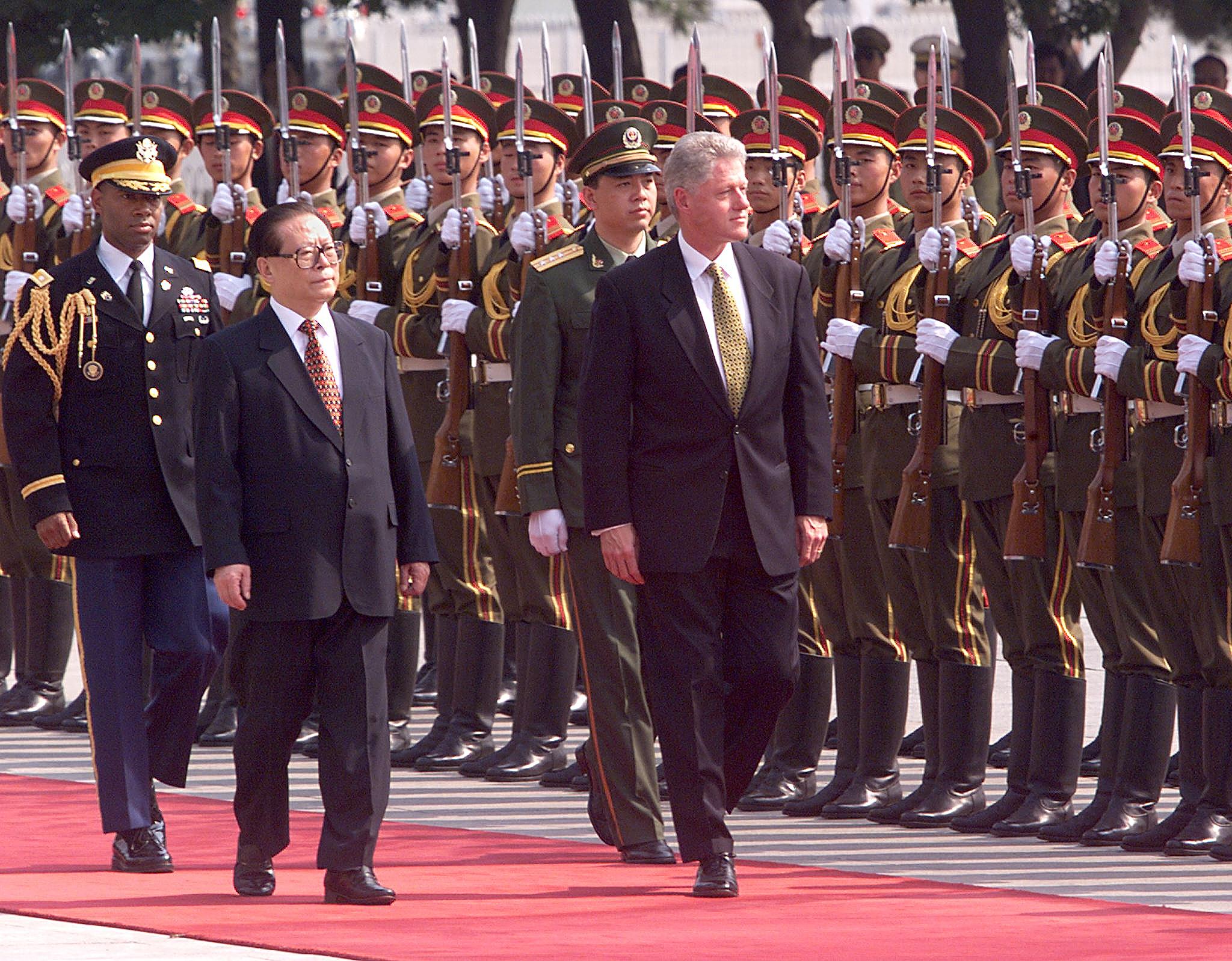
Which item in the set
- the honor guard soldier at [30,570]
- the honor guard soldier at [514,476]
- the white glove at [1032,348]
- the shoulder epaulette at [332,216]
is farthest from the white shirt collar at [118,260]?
the honor guard soldier at [30,570]

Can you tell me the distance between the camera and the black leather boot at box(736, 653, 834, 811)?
868 cm

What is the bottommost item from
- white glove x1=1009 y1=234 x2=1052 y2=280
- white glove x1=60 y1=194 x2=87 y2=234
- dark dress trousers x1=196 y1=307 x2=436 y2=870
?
dark dress trousers x1=196 y1=307 x2=436 y2=870

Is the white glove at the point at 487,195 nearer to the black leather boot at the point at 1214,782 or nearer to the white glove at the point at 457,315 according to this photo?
the white glove at the point at 457,315

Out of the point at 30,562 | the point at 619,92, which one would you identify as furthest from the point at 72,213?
the point at 619,92

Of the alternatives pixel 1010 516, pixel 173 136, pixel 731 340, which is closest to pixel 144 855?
pixel 731 340

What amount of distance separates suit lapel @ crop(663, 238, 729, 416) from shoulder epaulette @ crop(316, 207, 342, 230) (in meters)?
3.14

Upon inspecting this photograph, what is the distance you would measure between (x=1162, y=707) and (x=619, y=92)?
3.82 m

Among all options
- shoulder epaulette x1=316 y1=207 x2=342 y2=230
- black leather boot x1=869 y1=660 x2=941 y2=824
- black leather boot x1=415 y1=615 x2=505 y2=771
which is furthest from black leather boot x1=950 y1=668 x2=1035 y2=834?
shoulder epaulette x1=316 y1=207 x2=342 y2=230

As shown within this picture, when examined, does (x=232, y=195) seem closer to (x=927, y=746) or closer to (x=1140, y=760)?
(x=927, y=746)

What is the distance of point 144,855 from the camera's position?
7.41 metres

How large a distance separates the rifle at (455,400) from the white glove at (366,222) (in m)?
0.33

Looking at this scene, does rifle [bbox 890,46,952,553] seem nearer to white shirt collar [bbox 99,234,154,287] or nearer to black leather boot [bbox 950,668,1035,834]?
black leather boot [bbox 950,668,1035,834]

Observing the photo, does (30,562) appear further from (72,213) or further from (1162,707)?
(1162,707)

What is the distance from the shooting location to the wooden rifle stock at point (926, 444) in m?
8.19
